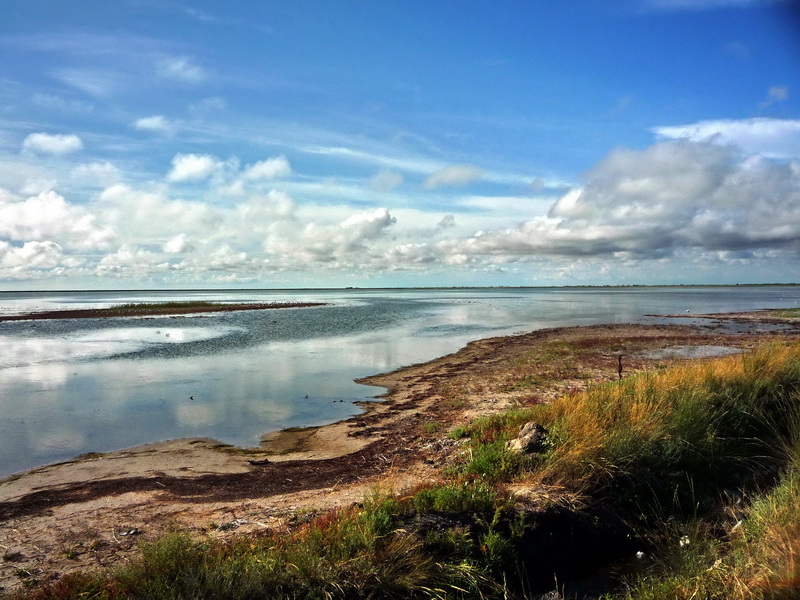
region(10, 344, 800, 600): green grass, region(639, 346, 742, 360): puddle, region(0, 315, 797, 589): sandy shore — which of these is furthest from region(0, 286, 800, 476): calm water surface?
region(639, 346, 742, 360): puddle

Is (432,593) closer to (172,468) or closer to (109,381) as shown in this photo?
(172,468)

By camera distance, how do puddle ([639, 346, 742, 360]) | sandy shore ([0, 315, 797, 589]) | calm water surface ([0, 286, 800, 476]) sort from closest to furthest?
sandy shore ([0, 315, 797, 589]) → calm water surface ([0, 286, 800, 476]) → puddle ([639, 346, 742, 360])

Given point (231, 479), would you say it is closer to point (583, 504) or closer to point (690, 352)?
point (583, 504)

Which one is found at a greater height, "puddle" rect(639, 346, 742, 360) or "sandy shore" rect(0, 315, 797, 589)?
"sandy shore" rect(0, 315, 797, 589)

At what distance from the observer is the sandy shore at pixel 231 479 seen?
7.59m

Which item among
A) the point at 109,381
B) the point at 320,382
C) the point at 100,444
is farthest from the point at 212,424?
the point at 109,381

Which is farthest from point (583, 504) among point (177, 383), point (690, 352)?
point (690, 352)

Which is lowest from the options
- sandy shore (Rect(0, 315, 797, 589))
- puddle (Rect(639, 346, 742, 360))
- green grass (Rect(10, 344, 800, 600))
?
puddle (Rect(639, 346, 742, 360))

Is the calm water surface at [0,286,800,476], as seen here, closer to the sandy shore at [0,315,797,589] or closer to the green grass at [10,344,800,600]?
the sandy shore at [0,315,797,589]

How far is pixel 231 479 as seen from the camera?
432 inches

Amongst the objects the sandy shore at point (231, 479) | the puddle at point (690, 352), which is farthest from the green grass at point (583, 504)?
the puddle at point (690, 352)

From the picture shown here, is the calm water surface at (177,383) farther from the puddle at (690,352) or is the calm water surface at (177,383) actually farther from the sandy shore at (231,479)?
the puddle at (690,352)

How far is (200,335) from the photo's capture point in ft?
153

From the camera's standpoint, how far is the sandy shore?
759 cm
